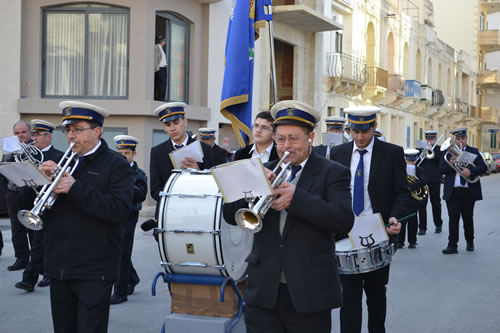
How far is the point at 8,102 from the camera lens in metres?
15.9

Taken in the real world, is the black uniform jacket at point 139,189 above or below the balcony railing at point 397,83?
below

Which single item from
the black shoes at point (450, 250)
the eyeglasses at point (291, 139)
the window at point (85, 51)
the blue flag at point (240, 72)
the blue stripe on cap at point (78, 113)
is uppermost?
the window at point (85, 51)

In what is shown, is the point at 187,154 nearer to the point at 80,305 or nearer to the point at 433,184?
the point at 80,305

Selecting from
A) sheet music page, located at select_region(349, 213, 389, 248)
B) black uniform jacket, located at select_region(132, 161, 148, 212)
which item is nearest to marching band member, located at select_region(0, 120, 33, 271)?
black uniform jacket, located at select_region(132, 161, 148, 212)

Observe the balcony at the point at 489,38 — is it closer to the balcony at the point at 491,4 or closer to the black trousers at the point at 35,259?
the balcony at the point at 491,4

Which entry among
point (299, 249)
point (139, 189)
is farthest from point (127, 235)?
point (299, 249)

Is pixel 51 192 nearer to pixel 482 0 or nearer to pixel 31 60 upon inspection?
pixel 31 60

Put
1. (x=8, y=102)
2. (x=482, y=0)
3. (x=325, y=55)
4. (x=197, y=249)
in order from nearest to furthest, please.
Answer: (x=197, y=249), (x=8, y=102), (x=325, y=55), (x=482, y=0)

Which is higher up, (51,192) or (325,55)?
(325,55)

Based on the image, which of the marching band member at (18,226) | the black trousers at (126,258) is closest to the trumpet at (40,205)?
the black trousers at (126,258)

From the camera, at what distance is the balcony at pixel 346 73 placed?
90.5ft

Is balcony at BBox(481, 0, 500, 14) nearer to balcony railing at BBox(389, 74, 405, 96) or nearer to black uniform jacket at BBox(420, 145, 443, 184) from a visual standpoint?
balcony railing at BBox(389, 74, 405, 96)

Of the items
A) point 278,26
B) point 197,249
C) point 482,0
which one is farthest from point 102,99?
point 482,0

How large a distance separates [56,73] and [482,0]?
164 feet
